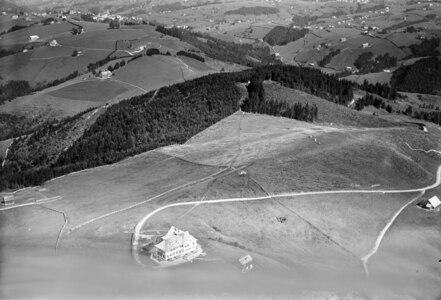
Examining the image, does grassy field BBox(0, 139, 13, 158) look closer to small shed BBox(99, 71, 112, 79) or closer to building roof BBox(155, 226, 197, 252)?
small shed BBox(99, 71, 112, 79)

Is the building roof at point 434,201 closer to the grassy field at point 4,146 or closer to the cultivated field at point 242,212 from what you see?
the cultivated field at point 242,212

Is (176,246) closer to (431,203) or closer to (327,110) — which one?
(431,203)

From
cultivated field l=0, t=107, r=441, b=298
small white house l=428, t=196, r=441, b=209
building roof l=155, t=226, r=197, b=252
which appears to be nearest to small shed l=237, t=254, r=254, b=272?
cultivated field l=0, t=107, r=441, b=298

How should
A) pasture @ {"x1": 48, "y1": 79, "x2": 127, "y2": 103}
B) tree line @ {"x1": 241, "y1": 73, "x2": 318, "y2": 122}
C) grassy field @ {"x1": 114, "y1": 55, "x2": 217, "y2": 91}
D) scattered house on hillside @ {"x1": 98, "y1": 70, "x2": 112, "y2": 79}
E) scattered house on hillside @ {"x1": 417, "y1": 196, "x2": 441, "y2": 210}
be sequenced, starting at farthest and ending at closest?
scattered house on hillside @ {"x1": 98, "y1": 70, "x2": 112, "y2": 79}, grassy field @ {"x1": 114, "y1": 55, "x2": 217, "y2": 91}, pasture @ {"x1": 48, "y1": 79, "x2": 127, "y2": 103}, tree line @ {"x1": 241, "y1": 73, "x2": 318, "y2": 122}, scattered house on hillside @ {"x1": 417, "y1": 196, "x2": 441, "y2": 210}

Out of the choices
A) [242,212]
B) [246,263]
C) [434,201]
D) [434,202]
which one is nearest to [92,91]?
[242,212]

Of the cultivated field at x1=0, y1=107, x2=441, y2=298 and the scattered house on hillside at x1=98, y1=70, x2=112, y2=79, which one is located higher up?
the cultivated field at x1=0, y1=107, x2=441, y2=298

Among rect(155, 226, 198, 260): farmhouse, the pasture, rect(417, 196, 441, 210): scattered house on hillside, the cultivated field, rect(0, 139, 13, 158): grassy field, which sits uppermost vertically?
rect(155, 226, 198, 260): farmhouse

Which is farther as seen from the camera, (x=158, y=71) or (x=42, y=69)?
(x=42, y=69)
